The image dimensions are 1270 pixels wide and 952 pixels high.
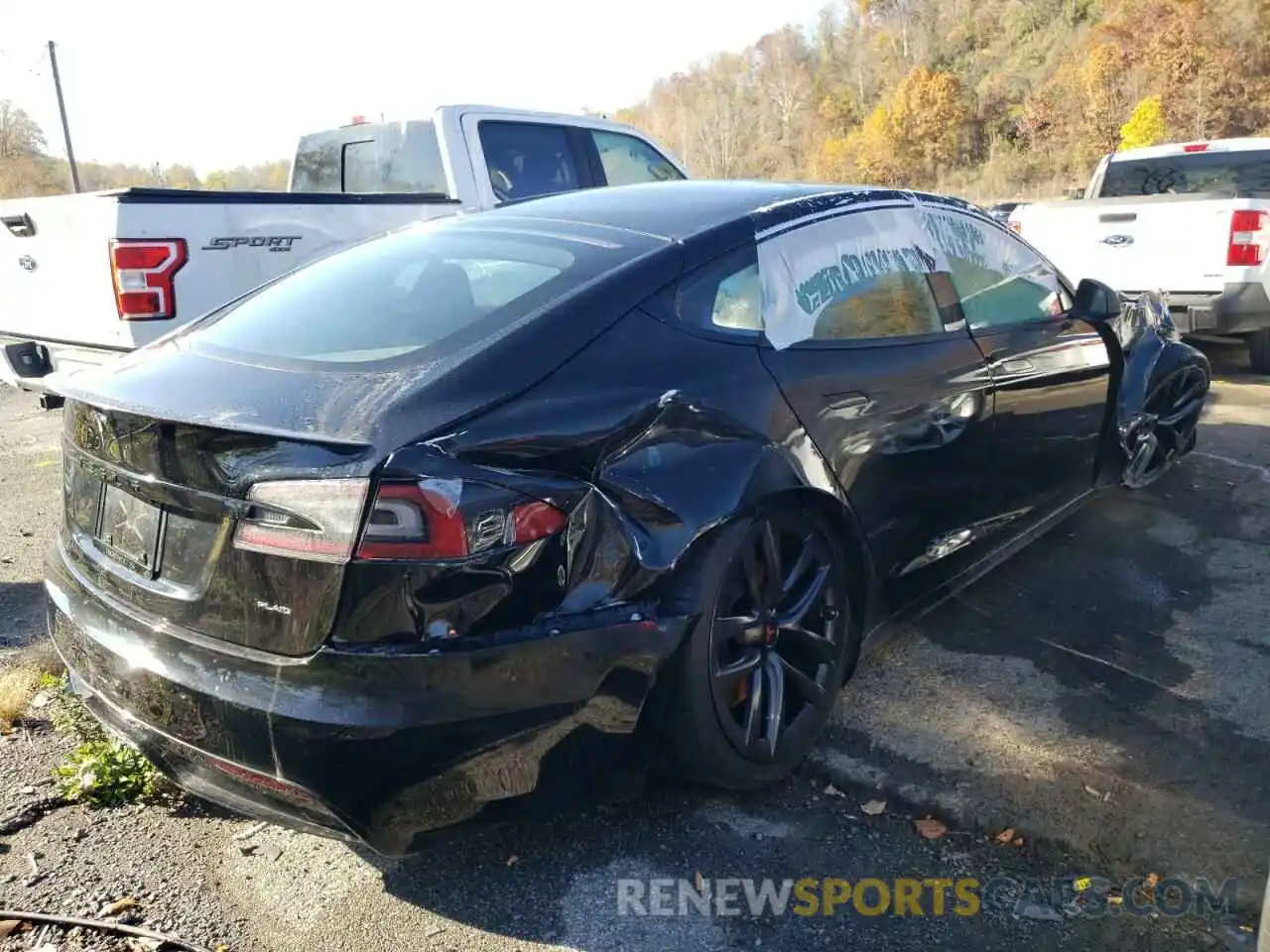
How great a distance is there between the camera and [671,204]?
3160 millimetres

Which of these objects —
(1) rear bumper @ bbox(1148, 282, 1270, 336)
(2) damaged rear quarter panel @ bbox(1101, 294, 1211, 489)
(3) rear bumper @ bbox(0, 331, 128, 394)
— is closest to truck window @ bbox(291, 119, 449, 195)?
(3) rear bumper @ bbox(0, 331, 128, 394)

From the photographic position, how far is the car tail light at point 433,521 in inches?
78.3

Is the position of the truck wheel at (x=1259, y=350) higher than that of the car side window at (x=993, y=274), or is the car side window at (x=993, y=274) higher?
the car side window at (x=993, y=274)

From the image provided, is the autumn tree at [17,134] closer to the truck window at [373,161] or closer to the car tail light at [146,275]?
the truck window at [373,161]

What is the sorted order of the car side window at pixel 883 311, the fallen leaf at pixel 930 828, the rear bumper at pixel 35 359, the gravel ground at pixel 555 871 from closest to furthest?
the gravel ground at pixel 555 871
the fallen leaf at pixel 930 828
the car side window at pixel 883 311
the rear bumper at pixel 35 359

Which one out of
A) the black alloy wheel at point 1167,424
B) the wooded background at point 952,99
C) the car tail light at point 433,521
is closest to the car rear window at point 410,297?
the car tail light at point 433,521

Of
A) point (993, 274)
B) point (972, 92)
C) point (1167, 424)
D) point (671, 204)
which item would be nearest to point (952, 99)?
point (972, 92)

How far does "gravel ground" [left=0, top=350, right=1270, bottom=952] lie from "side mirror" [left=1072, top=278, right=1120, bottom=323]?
196 cm

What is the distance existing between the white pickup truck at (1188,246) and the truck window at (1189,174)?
0.06ft

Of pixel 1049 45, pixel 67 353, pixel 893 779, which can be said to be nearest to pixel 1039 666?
pixel 893 779

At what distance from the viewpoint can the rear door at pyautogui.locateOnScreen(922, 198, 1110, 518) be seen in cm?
361

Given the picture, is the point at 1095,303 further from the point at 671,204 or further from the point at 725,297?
the point at 725,297

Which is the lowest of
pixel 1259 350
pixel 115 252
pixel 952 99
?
pixel 1259 350

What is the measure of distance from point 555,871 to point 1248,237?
23.3ft
